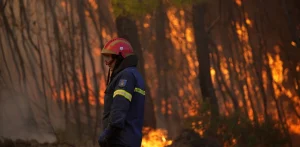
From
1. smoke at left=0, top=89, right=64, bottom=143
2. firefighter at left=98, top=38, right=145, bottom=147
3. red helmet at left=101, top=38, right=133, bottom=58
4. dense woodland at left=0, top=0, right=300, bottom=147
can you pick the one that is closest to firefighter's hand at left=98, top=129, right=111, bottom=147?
firefighter at left=98, top=38, right=145, bottom=147

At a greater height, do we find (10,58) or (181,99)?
(10,58)

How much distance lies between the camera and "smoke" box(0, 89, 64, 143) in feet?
28.8

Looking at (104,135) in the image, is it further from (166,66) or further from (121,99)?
(166,66)

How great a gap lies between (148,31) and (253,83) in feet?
6.11

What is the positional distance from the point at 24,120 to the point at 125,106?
17.1ft

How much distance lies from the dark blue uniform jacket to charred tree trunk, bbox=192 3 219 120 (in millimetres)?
4222

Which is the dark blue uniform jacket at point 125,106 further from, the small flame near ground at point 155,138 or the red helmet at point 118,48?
the small flame near ground at point 155,138

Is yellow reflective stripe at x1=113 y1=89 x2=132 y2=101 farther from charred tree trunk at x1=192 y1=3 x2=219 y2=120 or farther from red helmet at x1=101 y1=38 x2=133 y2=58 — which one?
charred tree trunk at x1=192 y1=3 x2=219 y2=120

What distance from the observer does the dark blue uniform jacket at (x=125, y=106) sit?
4.05 meters

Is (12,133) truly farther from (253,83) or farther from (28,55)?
(253,83)

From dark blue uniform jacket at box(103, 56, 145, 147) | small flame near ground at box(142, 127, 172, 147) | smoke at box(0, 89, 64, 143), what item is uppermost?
dark blue uniform jacket at box(103, 56, 145, 147)

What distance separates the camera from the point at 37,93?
884cm

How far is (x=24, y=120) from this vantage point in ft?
29.2

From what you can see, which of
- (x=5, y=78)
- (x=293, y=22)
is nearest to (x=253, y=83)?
(x=293, y=22)
